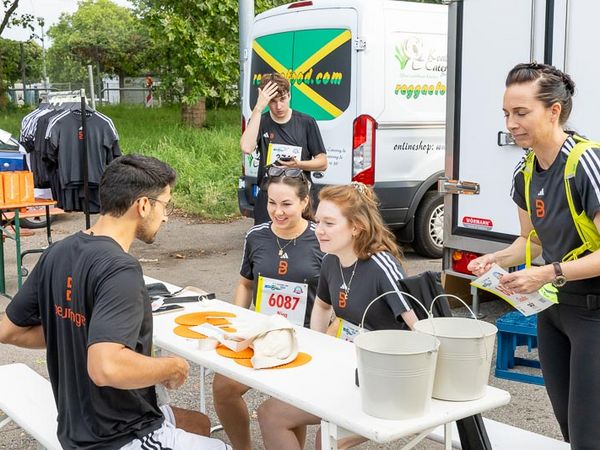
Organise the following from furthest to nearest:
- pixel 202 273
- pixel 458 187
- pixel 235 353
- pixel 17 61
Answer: pixel 17 61, pixel 202 273, pixel 458 187, pixel 235 353

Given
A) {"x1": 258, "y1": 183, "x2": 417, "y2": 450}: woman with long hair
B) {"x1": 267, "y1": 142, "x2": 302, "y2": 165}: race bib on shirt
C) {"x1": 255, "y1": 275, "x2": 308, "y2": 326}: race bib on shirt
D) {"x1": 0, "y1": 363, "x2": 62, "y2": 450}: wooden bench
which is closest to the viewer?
{"x1": 0, "y1": 363, "x2": 62, "y2": 450}: wooden bench

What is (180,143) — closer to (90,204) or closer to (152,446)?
(90,204)

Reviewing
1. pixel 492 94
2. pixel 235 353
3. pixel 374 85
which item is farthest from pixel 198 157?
pixel 235 353

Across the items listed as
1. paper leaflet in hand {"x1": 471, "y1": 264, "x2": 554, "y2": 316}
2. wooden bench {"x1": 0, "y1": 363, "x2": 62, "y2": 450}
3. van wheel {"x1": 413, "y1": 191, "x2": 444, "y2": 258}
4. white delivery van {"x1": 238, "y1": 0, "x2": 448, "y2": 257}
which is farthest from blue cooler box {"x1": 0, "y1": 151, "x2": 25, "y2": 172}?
paper leaflet in hand {"x1": 471, "y1": 264, "x2": 554, "y2": 316}

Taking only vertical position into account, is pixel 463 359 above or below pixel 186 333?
above

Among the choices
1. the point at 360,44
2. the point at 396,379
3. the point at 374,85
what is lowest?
the point at 396,379

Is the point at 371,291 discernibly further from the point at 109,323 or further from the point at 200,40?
the point at 200,40

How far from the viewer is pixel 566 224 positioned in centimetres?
294

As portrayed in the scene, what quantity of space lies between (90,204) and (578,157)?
20.3ft

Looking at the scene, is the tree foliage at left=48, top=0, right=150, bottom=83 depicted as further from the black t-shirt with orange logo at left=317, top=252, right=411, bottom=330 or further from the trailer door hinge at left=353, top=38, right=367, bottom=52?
the black t-shirt with orange logo at left=317, top=252, right=411, bottom=330

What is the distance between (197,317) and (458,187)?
2764 millimetres

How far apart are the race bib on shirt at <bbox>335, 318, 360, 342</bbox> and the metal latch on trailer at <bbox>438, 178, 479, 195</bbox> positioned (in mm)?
2511

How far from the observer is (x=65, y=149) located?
835 centimetres

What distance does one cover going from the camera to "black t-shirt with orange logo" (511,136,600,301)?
285cm
